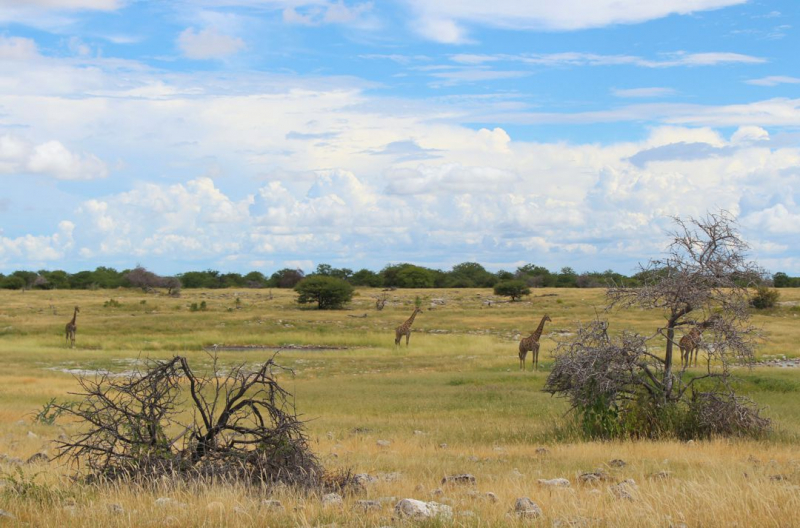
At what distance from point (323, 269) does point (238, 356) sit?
332ft

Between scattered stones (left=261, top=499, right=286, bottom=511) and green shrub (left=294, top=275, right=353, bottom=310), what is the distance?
223 feet

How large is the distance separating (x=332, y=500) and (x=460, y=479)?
8.02 ft

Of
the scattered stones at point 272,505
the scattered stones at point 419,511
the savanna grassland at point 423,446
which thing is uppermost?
the scattered stones at point 419,511

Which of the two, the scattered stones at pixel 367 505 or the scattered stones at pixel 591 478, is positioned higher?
the scattered stones at pixel 367 505

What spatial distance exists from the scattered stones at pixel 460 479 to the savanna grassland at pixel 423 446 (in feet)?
A: 0.89

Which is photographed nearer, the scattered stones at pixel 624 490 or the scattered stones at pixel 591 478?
the scattered stones at pixel 624 490

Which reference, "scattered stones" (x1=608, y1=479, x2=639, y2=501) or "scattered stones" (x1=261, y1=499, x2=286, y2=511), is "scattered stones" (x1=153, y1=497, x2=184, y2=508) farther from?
"scattered stones" (x1=608, y1=479, x2=639, y2=501)

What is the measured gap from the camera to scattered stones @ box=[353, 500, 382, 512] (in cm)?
718

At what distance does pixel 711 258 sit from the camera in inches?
612

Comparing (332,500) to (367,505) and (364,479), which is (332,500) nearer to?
(367,505)

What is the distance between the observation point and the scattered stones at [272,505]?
694 centimetres

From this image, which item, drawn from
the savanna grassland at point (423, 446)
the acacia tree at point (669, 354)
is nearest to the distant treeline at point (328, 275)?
the savanna grassland at point (423, 446)

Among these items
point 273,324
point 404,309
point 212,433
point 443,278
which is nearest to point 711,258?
point 212,433

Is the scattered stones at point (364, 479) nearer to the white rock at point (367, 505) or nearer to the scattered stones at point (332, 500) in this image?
the scattered stones at point (332, 500)
